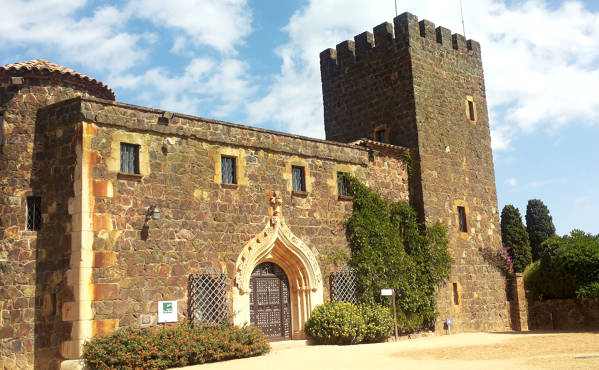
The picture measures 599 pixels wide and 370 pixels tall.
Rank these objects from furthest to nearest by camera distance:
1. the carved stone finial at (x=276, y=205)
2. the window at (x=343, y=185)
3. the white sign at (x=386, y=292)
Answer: the window at (x=343, y=185) < the white sign at (x=386, y=292) < the carved stone finial at (x=276, y=205)

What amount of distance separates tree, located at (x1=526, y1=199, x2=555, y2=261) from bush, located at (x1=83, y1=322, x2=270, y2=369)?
27.7m

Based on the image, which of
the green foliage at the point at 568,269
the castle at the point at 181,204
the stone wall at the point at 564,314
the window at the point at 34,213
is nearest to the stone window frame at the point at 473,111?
the castle at the point at 181,204

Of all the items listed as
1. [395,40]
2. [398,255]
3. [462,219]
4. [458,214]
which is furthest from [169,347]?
[395,40]

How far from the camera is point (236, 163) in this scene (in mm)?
15953

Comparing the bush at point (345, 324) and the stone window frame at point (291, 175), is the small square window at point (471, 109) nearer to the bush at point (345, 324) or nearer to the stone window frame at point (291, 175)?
the stone window frame at point (291, 175)

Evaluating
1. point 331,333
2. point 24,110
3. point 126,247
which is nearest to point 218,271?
point 126,247

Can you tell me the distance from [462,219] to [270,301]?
26.7 ft

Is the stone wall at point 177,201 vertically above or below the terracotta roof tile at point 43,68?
below

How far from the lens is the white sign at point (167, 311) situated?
44.9 feet

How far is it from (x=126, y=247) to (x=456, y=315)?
11.2m

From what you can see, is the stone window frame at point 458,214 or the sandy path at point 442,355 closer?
the sandy path at point 442,355

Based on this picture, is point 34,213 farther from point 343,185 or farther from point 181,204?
point 343,185

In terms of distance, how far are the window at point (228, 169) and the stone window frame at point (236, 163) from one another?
0.22 feet

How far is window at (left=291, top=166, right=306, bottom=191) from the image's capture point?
56.8 ft
